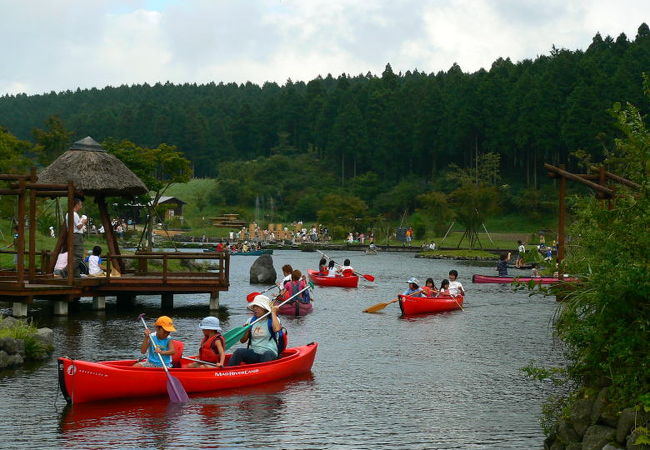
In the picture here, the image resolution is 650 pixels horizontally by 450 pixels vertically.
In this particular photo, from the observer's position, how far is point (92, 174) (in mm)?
31859

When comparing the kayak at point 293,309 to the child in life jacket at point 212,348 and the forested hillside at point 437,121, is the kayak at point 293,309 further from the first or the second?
the forested hillside at point 437,121

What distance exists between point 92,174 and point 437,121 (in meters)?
94.9

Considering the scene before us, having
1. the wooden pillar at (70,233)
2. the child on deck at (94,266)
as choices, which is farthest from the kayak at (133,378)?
the child on deck at (94,266)

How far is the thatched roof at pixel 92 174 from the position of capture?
104 ft

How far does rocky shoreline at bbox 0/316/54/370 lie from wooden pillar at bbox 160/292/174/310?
412 inches

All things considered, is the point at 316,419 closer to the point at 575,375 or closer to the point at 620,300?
the point at 575,375

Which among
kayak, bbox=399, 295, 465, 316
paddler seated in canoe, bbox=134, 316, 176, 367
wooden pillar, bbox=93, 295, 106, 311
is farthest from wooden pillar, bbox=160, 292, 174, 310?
paddler seated in canoe, bbox=134, 316, 176, 367

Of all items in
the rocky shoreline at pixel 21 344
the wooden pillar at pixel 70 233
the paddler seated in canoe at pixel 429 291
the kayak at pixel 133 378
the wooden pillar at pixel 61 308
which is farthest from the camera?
the paddler seated in canoe at pixel 429 291

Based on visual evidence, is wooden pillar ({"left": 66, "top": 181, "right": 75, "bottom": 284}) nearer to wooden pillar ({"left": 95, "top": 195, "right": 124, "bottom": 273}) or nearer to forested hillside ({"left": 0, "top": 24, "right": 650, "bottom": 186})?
wooden pillar ({"left": 95, "top": 195, "right": 124, "bottom": 273})

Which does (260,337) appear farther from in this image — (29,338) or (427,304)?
(427,304)

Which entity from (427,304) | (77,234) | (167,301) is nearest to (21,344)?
(77,234)

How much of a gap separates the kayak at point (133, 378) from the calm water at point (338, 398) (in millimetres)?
233

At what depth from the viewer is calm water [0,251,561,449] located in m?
14.1

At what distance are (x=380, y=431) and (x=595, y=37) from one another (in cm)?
12631
